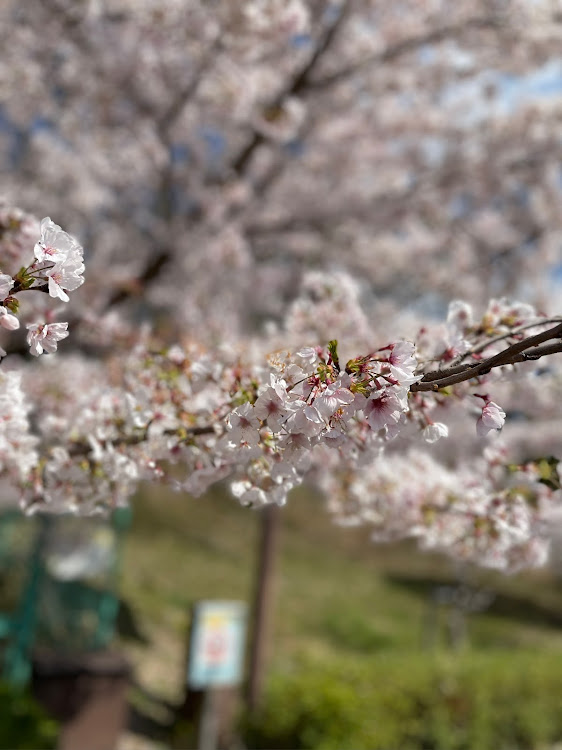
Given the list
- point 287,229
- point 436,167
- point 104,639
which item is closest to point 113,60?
point 287,229

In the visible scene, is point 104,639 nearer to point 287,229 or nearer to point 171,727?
point 171,727

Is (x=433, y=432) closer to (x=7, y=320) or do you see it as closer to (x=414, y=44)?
(x=7, y=320)

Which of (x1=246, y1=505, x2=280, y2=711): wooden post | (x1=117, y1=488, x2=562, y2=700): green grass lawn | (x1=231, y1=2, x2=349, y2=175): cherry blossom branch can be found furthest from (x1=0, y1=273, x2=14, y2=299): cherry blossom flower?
(x1=117, y1=488, x2=562, y2=700): green grass lawn

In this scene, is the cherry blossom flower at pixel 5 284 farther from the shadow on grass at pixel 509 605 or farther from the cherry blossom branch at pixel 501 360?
the shadow on grass at pixel 509 605

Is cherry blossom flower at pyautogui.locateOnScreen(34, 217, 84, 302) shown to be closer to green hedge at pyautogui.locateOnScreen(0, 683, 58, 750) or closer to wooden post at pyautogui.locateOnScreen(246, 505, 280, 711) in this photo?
green hedge at pyautogui.locateOnScreen(0, 683, 58, 750)

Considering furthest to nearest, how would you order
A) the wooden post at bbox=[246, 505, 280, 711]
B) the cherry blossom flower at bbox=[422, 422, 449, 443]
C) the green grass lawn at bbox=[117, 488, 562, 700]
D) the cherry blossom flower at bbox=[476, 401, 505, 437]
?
1. the green grass lawn at bbox=[117, 488, 562, 700]
2. the wooden post at bbox=[246, 505, 280, 711]
3. the cherry blossom flower at bbox=[422, 422, 449, 443]
4. the cherry blossom flower at bbox=[476, 401, 505, 437]

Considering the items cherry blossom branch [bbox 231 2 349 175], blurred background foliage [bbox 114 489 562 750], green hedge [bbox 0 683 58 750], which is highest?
cherry blossom branch [bbox 231 2 349 175]

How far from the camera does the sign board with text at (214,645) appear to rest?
5.68 metres

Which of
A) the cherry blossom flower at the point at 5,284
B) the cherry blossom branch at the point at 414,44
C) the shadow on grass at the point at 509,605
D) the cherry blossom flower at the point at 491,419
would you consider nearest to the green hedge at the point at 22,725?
the cherry blossom flower at the point at 5,284

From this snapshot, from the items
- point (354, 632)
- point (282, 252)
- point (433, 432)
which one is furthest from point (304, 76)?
point (354, 632)

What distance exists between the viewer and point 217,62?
16.6 ft

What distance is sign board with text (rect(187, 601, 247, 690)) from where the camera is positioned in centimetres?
568

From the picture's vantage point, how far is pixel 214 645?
19.0 ft

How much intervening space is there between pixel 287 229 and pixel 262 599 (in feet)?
13.1
